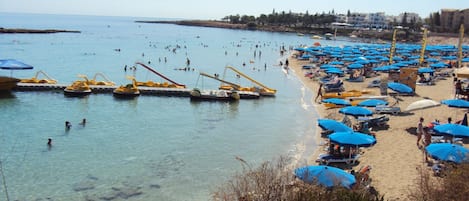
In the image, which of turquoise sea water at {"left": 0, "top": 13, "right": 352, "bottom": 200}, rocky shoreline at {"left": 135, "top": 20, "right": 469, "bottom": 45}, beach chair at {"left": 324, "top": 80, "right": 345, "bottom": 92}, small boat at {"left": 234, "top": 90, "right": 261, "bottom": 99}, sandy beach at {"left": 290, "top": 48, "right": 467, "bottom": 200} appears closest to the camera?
sandy beach at {"left": 290, "top": 48, "right": 467, "bottom": 200}

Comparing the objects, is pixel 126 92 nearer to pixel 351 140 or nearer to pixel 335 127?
pixel 335 127

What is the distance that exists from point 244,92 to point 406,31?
112m

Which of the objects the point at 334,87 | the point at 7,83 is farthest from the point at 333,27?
the point at 7,83

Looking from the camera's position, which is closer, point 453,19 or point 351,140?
point 351,140

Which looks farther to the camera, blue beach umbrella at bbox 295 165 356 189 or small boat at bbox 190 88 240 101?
small boat at bbox 190 88 240 101

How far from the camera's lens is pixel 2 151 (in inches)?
768

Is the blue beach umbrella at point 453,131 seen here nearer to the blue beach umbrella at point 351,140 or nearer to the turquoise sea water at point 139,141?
the blue beach umbrella at point 351,140

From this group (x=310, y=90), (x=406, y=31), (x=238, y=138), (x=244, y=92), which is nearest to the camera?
(x=238, y=138)

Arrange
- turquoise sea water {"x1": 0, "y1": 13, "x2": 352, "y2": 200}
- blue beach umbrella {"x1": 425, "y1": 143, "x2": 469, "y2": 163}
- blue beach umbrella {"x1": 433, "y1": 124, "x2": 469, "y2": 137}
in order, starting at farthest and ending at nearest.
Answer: blue beach umbrella {"x1": 433, "y1": 124, "x2": 469, "y2": 137}, turquoise sea water {"x1": 0, "y1": 13, "x2": 352, "y2": 200}, blue beach umbrella {"x1": 425, "y1": 143, "x2": 469, "y2": 163}

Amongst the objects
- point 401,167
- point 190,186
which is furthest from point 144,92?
point 401,167

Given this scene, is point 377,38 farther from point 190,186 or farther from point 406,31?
point 190,186

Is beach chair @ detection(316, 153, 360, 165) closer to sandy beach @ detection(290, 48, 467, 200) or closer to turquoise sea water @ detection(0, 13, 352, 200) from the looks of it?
sandy beach @ detection(290, 48, 467, 200)

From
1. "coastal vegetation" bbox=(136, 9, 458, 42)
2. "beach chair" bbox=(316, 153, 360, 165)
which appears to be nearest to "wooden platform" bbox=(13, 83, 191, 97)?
"beach chair" bbox=(316, 153, 360, 165)

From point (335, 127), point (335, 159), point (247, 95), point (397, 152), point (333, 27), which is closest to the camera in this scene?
point (335, 159)
